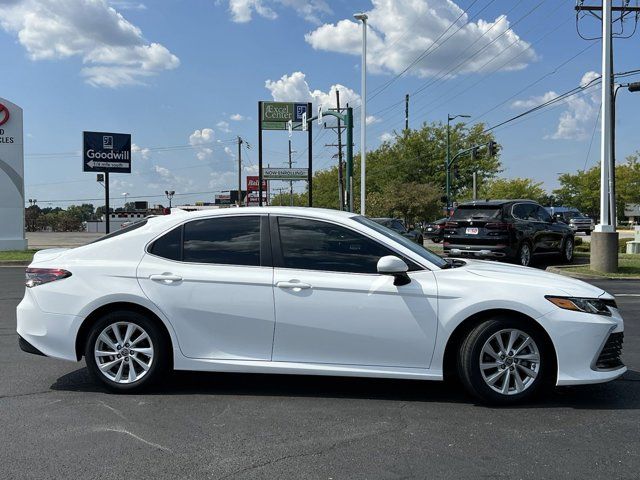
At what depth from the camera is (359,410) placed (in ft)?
14.9

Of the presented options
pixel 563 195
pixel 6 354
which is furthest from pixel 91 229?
pixel 6 354

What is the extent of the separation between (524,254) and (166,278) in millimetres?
13228

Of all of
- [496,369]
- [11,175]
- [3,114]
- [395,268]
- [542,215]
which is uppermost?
[3,114]

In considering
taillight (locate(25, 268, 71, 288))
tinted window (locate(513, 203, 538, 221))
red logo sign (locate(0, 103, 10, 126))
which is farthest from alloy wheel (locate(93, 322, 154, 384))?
red logo sign (locate(0, 103, 10, 126))

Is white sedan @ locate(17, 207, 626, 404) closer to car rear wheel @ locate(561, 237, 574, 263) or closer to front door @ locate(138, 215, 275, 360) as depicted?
front door @ locate(138, 215, 275, 360)

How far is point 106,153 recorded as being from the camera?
29.0 metres

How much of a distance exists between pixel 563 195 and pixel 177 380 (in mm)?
79336

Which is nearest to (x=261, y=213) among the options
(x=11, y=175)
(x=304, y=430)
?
(x=304, y=430)

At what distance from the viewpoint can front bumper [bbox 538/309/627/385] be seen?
4465 millimetres

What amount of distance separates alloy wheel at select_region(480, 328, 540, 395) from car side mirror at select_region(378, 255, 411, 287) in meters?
0.80

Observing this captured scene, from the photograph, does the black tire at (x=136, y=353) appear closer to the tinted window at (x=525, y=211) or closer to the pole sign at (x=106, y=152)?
the tinted window at (x=525, y=211)

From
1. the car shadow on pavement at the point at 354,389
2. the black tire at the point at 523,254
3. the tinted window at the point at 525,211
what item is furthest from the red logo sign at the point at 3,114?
the car shadow on pavement at the point at 354,389

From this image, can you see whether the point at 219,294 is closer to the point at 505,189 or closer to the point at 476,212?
the point at 476,212

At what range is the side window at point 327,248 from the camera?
4.79 m
